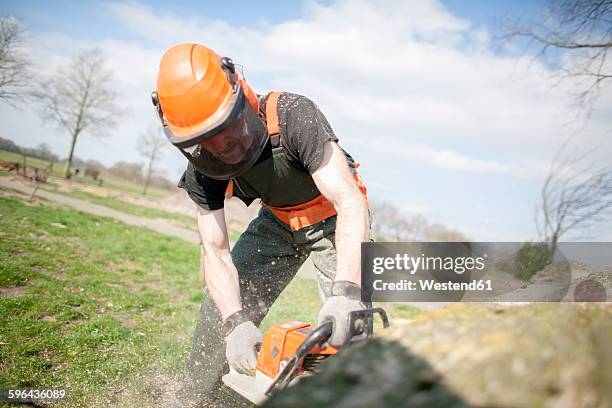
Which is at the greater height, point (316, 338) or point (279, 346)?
point (316, 338)

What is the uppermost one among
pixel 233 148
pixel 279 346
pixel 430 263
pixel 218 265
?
pixel 233 148

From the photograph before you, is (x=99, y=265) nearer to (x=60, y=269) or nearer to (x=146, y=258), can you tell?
(x=60, y=269)

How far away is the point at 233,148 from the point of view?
2.73m

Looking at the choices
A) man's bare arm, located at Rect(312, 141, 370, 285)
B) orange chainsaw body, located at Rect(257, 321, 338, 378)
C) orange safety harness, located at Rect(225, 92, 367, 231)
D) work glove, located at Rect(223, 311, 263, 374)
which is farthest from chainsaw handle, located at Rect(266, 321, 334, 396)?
orange safety harness, located at Rect(225, 92, 367, 231)

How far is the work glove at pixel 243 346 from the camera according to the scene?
2.56m

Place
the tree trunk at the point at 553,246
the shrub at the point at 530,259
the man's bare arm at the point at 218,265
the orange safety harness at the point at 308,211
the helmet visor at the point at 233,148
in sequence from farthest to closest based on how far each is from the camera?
the tree trunk at the point at 553,246 → the shrub at the point at 530,259 → the orange safety harness at the point at 308,211 → the man's bare arm at the point at 218,265 → the helmet visor at the point at 233,148

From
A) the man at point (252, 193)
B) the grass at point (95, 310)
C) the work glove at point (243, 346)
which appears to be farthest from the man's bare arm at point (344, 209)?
the grass at point (95, 310)

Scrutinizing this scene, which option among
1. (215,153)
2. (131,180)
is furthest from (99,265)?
(131,180)

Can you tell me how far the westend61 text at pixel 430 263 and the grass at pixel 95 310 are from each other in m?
2.53

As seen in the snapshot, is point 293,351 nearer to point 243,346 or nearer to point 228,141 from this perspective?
point 243,346

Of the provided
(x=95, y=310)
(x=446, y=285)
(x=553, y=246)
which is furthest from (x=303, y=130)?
(x=95, y=310)

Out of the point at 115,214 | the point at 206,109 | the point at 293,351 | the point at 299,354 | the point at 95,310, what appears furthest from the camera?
the point at 115,214

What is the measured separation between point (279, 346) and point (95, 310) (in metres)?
4.71

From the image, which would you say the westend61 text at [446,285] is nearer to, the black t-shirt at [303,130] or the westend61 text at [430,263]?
the westend61 text at [430,263]
